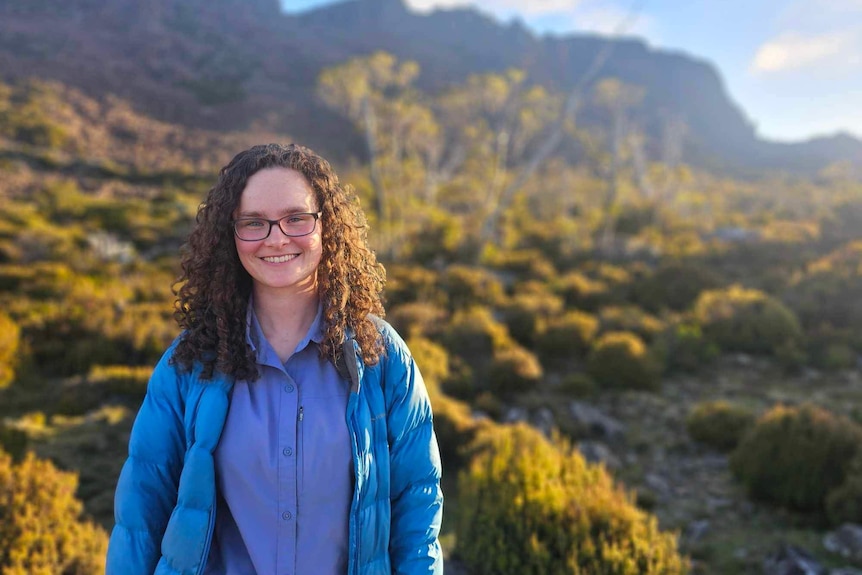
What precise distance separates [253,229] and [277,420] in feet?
1.72

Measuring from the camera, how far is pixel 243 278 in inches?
67.6

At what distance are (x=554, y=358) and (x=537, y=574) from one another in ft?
21.4

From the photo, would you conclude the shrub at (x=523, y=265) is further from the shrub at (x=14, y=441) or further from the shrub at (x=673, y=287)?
the shrub at (x=14, y=441)

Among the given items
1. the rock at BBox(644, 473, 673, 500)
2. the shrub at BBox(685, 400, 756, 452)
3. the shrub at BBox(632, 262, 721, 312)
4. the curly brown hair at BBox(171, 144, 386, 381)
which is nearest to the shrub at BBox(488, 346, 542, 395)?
the shrub at BBox(685, 400, 756, 452)

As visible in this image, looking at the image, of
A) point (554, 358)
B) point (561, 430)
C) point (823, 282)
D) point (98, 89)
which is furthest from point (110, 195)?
point (823, 282)

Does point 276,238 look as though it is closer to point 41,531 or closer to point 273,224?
point 273,224

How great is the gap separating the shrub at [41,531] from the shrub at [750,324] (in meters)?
9.60

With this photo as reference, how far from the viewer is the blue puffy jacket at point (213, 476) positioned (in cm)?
144

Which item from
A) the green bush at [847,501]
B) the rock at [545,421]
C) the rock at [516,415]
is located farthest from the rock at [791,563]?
the rock at [516,415]

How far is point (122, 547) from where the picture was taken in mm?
1460

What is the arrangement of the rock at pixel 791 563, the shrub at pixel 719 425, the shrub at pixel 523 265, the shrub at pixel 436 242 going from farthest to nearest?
the shrub at pixel 436 242
the shrub at pixel 523 265
the shrub at pixel 719 425
the rock at pixel 791 563

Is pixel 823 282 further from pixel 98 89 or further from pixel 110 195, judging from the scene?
pixel 98 89

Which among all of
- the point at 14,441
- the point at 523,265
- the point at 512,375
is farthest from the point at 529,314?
the point at 14,441

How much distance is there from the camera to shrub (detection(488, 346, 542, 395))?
309 inches
